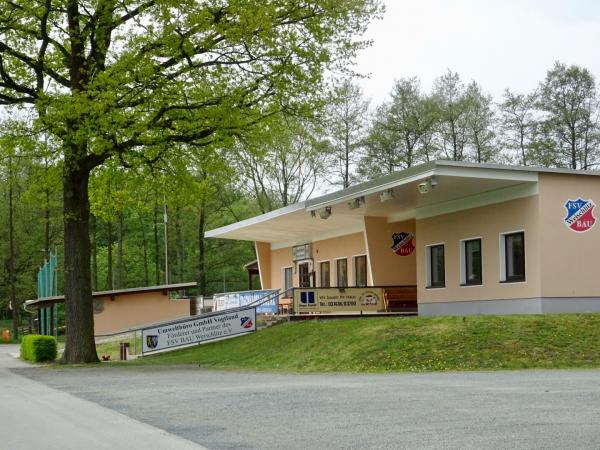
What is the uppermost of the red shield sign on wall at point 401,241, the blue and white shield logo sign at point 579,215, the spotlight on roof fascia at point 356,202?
the spotlight on roof fascia at point 356,202

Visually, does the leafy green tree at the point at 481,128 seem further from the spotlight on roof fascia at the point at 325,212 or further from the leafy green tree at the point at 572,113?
the spotlight on roof fascia at the point at 325,212

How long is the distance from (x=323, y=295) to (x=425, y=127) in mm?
27607

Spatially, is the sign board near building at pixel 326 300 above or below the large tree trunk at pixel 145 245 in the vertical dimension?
below

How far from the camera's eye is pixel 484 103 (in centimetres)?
6009

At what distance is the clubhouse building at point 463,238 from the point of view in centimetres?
2625

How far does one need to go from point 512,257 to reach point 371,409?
1639 centimetres

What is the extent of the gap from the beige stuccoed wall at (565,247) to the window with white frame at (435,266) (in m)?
5.69

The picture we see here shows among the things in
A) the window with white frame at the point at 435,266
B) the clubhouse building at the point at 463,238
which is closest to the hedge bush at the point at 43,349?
the clubhouse building at the point at 463,238

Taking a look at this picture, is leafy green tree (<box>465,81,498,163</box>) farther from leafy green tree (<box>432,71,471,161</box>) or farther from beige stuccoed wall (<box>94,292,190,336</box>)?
beige stuccoed wall (<box>94,292,190,336</box>)

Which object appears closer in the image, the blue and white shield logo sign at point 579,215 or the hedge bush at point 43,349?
the blue and white shield logo sign at point 579,215

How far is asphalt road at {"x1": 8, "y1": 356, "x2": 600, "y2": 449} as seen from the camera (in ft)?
31.9

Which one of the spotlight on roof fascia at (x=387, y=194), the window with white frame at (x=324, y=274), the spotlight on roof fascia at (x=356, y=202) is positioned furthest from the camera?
the window with white frame at (x=324, y=274)

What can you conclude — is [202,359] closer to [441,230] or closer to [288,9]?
[441,230]

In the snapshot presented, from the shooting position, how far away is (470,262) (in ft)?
98.8
